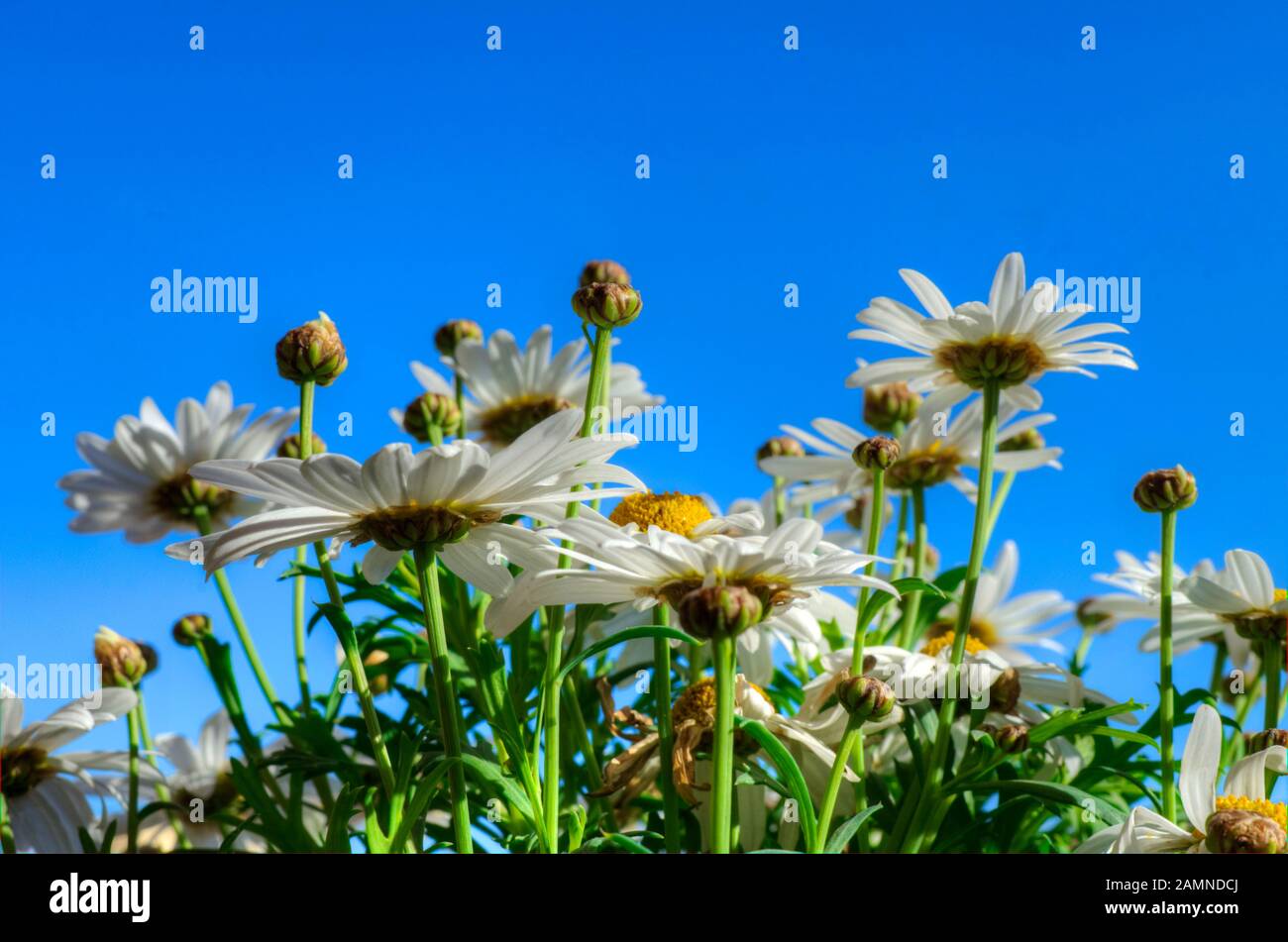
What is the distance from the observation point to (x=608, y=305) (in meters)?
0.70

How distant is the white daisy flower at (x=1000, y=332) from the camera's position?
808 millimetres

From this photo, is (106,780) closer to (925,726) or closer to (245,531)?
(245,531)

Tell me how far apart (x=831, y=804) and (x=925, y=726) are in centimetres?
14

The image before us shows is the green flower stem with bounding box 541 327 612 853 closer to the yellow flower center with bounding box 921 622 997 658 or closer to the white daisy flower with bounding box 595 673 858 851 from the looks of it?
the white daisy flower with bounding box 595 673 858 851

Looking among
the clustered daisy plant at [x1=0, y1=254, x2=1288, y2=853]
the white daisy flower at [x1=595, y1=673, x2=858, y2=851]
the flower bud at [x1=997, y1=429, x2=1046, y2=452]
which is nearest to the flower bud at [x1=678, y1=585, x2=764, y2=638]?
the clustered daisy plant at [x1=0, y1=254, x2=1288, y2=853]

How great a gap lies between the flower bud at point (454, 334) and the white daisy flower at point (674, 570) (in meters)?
0.58

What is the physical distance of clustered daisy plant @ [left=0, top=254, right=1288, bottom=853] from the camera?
2.00 feet

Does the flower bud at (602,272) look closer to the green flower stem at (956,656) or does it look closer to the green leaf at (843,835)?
the green flower stem at (956,656)

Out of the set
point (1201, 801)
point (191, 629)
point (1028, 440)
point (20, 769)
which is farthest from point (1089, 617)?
point (20, 769)

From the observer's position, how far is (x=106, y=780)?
1000 millimetres

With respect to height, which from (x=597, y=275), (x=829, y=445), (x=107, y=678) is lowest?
(x=107, y=678)

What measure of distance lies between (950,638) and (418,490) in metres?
0.54
